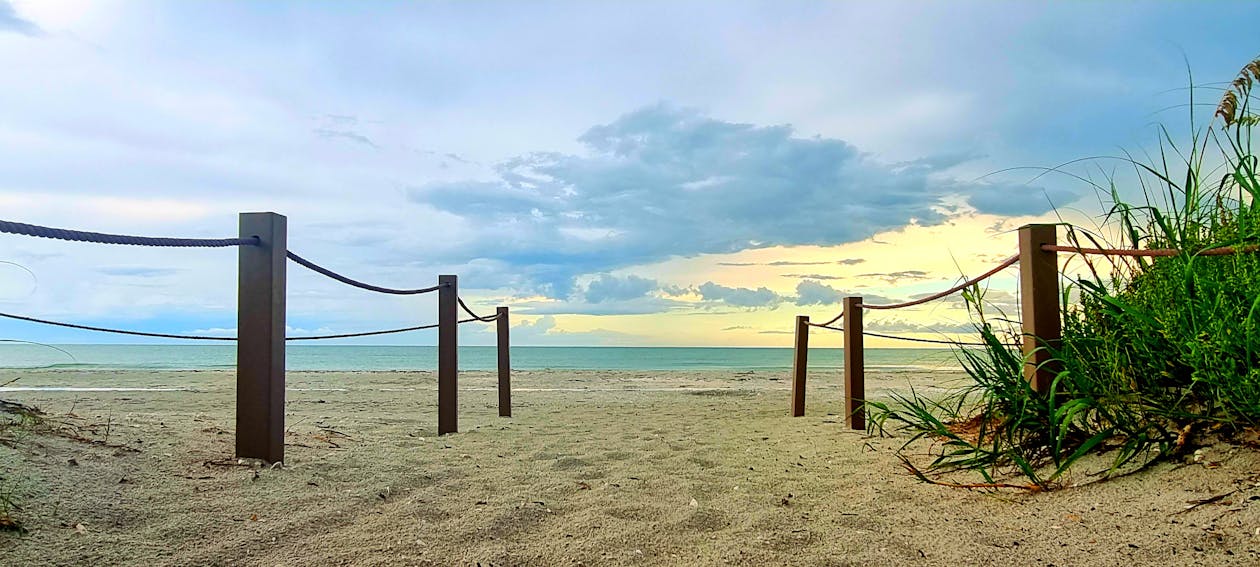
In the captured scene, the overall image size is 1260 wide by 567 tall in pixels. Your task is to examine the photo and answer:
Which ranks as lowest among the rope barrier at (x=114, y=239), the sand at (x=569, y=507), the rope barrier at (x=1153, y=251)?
the sand at (x=569, y=507)

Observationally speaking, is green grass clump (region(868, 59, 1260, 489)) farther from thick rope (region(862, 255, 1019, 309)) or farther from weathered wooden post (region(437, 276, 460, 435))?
weathered wooden post (region(437, 276, 460, 435))

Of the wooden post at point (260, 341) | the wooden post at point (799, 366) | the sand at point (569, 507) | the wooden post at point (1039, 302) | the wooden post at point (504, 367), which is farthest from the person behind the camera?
the wooden post at point (504, 367)

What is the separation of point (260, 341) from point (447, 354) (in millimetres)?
1995

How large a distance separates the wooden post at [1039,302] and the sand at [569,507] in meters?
0.50

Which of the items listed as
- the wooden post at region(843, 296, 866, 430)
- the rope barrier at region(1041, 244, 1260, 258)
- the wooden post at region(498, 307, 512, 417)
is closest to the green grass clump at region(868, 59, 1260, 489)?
the rope barrier at region(1041, 244, 1260, 258)

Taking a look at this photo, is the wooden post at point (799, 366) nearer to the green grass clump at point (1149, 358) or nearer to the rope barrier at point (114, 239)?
the green grass clump at point (1149, 358)

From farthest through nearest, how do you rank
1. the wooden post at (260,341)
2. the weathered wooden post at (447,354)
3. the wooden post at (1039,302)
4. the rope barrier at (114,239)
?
the weathered wooden post at (447,354) < the wooden post at (260,341) < the wooden post at (1039,302) < the rope barrier at (114,239)

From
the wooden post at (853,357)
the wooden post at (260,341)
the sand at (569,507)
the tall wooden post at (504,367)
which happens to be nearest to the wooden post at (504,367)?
the tall wooden post at (504,367)

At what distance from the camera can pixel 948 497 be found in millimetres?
2959

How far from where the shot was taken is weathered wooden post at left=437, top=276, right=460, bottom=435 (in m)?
5.23

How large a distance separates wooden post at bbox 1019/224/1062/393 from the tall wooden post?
14.3 feet

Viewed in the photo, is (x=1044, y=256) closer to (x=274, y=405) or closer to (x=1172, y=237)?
(x=1172, y=237)

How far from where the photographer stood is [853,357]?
219 inches

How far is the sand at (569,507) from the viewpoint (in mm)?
2342
